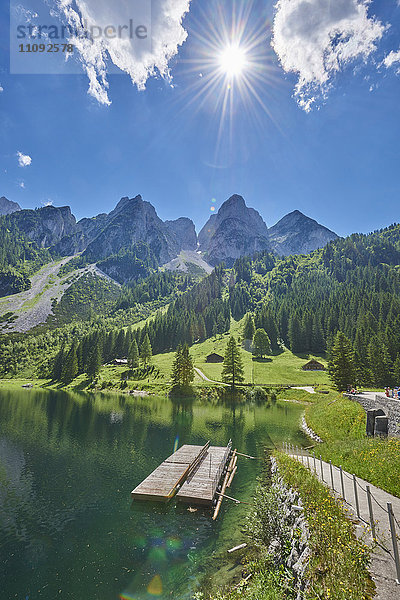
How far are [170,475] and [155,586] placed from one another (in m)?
13.9

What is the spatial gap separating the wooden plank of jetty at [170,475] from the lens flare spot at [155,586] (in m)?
8.79

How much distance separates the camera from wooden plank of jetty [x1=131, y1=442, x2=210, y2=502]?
2538 centimetres

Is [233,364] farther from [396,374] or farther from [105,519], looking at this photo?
[105,519]

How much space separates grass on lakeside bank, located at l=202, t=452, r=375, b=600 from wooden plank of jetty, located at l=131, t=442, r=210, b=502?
9939mm

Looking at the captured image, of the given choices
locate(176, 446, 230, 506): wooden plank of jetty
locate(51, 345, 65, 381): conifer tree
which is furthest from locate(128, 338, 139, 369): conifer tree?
locate(176, 446, 230, 506): wooden plank of jetty

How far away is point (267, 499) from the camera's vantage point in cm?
2183

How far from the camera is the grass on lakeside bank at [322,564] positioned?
29.1ft

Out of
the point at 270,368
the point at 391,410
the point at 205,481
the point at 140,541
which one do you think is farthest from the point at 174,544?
the point at 270,368

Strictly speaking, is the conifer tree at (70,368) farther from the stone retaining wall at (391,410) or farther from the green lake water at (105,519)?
the stone retaining wall at (391,410)

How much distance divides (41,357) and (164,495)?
566 feet

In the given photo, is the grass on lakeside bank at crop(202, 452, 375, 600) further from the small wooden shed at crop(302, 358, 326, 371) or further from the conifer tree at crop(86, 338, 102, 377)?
the conifer tree at crop(86, 338, 102, 377)

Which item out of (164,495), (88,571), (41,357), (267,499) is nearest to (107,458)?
(164,495)

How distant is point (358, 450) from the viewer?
23984mm

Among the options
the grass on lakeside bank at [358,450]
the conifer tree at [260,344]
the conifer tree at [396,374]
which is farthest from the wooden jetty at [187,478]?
the conifer tree at [260,344]
